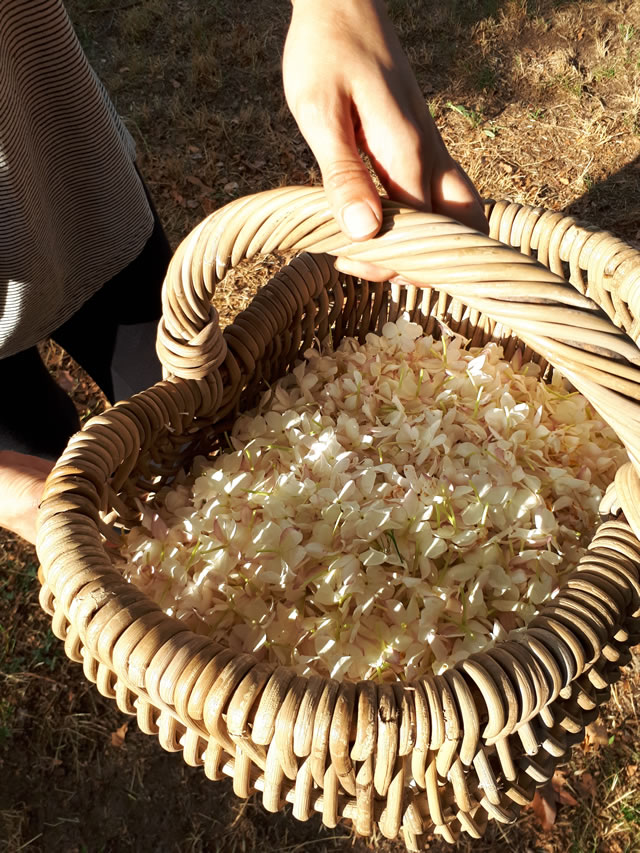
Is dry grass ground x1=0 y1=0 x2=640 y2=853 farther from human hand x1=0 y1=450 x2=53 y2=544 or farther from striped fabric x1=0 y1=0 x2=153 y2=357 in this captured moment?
striped fabric x1=0 y1=0 x2=153 y2=357

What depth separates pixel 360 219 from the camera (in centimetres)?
68

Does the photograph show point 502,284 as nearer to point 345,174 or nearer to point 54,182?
point 345,174

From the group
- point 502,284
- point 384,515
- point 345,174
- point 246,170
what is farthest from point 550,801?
point 246,170

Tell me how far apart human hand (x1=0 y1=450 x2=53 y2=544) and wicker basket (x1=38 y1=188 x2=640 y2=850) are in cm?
15

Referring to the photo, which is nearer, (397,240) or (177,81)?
(397,240)

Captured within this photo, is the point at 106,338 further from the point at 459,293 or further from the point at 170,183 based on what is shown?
the point at 170,183

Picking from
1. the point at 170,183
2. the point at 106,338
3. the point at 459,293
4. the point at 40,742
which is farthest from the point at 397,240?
the point at 170,183

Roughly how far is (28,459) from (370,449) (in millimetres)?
643

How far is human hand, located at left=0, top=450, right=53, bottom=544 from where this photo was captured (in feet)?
3.48

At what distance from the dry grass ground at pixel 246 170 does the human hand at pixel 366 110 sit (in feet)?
4.20

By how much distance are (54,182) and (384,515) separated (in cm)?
84

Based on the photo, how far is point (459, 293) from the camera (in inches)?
27.0

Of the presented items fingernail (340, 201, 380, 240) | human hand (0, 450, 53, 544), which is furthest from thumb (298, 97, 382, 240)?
human hand (0, 450, 53, 544)

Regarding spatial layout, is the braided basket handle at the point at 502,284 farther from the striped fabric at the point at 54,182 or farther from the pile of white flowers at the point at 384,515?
the striped fabric at the point at 54,182
